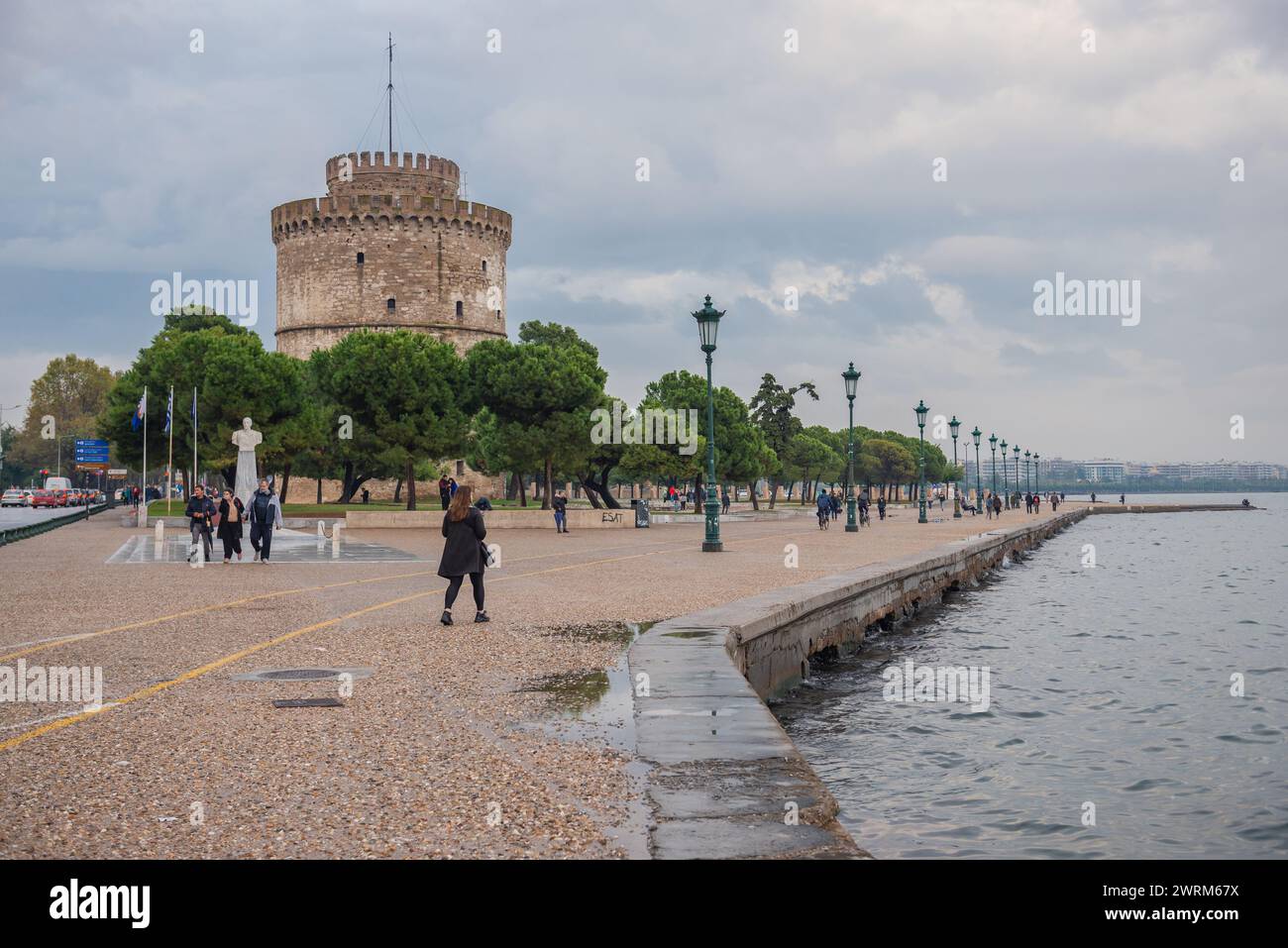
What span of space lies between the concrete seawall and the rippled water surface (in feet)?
2.40

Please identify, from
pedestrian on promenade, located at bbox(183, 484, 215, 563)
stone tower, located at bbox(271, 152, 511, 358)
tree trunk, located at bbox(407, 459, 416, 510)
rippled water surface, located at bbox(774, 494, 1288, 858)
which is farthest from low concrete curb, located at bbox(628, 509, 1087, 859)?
stone tower, located at bbox(271, 152, 511, 358)

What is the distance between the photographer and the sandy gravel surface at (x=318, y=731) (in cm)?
538

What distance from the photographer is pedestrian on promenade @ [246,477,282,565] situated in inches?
989

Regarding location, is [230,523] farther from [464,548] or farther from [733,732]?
[733,732]

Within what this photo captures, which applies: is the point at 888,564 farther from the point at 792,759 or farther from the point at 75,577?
the point at 792,759

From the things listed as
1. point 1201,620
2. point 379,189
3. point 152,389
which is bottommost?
point 1201,620

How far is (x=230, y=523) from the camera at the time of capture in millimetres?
25641

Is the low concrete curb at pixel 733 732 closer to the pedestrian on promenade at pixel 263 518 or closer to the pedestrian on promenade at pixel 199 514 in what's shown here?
the pedestrian on promenade at pixel 263 518

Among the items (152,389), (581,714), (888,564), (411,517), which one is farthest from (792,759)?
(152,389)

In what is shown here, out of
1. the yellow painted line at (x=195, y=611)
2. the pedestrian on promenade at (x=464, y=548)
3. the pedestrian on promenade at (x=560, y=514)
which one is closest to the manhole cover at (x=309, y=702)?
the yellow painted line at (x=195, y=611)

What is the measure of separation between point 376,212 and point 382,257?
3134mm

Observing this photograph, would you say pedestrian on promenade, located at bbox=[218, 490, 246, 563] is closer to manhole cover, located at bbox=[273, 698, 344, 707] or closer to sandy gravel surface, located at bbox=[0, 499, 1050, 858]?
sandy gravel surface, located at bbox=[0, 499, 1050, 858]
